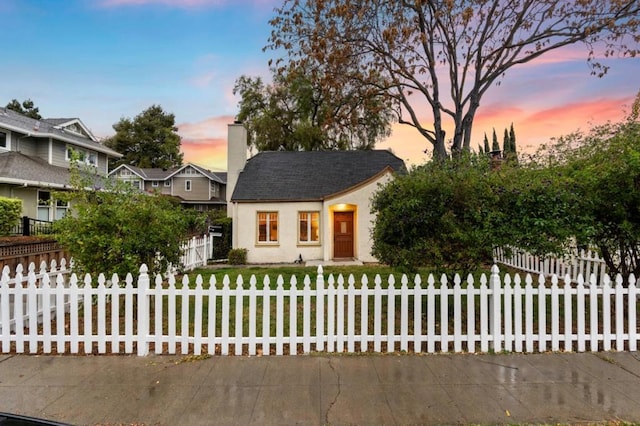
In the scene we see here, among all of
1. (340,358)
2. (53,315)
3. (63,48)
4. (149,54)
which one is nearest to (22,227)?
(63,48)

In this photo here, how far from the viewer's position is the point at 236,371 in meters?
3.98

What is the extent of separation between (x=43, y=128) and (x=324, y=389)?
925 inches

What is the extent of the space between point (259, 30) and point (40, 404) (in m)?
12.3

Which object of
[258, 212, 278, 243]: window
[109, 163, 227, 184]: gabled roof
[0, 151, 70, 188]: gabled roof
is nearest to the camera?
[0, 151, 70, 188]: gabled roof

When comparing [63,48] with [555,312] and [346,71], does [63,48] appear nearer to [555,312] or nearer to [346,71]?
[346,71]

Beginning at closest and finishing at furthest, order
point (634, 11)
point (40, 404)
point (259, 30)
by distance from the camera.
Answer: point (40, 404), point (634, 11), point (259, 30)

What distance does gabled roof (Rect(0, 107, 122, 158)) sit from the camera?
56.6 ft

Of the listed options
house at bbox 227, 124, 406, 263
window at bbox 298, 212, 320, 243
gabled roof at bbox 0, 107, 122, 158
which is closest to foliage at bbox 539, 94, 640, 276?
house at bbox 227, 124, 406, 263

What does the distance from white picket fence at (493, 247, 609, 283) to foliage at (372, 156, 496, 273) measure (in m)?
2.27

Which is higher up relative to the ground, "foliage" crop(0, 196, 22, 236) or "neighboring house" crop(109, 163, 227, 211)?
"neighboring house" crop(109, 163, 227, 211)

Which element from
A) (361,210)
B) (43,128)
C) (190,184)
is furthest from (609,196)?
(190,184)

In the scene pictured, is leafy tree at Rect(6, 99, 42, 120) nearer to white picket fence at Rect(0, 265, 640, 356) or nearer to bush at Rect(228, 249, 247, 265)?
bush at Rect(228, 249, 247, 265)

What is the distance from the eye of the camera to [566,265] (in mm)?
9680

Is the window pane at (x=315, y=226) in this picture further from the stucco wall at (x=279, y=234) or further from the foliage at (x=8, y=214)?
the foliage at (x=8, y=214)
